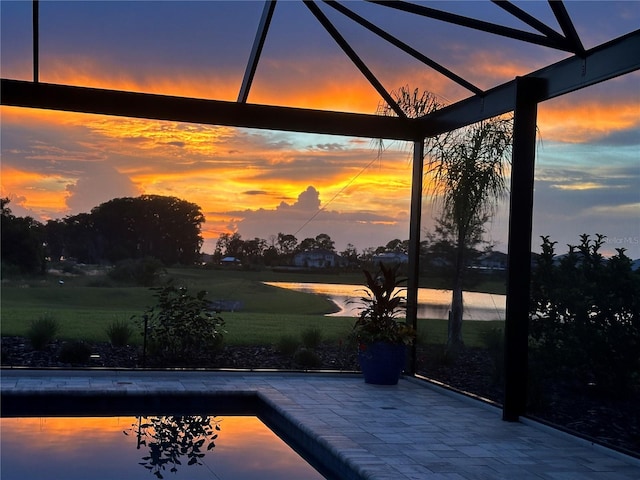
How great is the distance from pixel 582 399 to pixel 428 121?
14.4 feet

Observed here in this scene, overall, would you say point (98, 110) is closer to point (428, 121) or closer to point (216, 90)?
point (216, 90)

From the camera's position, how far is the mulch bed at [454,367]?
632 centimetres

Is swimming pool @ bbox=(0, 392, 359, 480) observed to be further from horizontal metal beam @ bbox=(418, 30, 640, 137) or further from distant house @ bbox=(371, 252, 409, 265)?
horizontal metal beam @ bbox=(418, 30, 640, 137)

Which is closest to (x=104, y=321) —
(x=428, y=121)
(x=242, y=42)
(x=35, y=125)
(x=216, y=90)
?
(x=35, y=125)

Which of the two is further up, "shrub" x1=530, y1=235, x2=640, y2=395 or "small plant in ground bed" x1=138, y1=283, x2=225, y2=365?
"shrub" x1=530, y1=235, x2=640, y2=395

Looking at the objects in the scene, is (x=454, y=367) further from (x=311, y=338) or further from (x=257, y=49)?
(x=257, y=49)

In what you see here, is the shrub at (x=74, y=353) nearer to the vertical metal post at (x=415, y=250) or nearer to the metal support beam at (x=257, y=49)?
the metal support beam at (x=257, y=49)

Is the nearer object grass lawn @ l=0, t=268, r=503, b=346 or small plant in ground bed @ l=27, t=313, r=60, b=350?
small plant in ground bed @ l=27, t=313, r=60, b=350

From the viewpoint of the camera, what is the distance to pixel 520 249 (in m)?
7.57

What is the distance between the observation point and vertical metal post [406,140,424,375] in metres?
10.2

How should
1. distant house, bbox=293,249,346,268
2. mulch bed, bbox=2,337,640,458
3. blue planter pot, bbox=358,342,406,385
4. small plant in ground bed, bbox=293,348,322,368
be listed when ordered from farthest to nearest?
1. distant house, bbox=293,249,346,268
2. small plant in ground bed, bbox=293,348,322,368
3. blue planter pot, bbox=358,342,406,385
4. mulch bed, bbox=2,337,640,458

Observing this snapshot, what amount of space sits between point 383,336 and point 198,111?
11.3ft

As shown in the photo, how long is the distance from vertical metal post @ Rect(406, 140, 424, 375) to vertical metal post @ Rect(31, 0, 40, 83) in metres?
4.67

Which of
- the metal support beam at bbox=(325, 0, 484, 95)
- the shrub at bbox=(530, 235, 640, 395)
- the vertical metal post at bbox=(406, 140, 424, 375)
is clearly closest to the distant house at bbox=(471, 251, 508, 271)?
the shrub at bbox=(530, 235, 640, 395)
